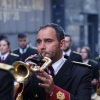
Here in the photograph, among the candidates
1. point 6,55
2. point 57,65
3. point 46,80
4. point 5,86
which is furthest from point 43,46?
A: point 6,55

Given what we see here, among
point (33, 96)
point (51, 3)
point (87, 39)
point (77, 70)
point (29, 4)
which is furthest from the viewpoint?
point (87, 39)

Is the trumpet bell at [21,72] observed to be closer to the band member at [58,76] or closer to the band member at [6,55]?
the band member at [58,76]

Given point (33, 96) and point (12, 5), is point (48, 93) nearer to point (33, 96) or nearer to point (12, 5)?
point (33, 96)

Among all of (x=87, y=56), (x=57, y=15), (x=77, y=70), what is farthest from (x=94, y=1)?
(x=77, y=70)

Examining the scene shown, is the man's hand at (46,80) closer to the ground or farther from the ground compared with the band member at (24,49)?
farther from the ground

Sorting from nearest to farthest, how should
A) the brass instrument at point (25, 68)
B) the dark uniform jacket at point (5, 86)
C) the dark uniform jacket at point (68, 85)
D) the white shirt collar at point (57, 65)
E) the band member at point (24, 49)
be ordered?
the dark uniform jacket at point (5, 86), the brass instrument at point (25, 68), the dark uniform jacket at point (68, 85), the white shirt collar at point (57, 65), the band member at point (24, 49)

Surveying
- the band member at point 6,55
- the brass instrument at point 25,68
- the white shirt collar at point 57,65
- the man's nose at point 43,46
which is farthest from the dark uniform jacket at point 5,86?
the band member at point 6,55

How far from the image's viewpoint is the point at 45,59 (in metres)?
2.78

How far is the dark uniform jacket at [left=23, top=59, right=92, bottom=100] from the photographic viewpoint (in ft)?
9.83

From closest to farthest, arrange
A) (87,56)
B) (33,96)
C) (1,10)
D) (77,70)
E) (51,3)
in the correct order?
(33,96)
(77,70)
(87,56)
(1,10)
(51,3)

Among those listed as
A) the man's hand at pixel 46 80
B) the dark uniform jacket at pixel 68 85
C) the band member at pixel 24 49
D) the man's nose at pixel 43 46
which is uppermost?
the man's nose at pixel 43 46

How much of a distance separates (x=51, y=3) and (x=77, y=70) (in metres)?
9.79

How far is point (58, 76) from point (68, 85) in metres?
0.12

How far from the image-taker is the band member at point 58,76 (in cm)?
300
